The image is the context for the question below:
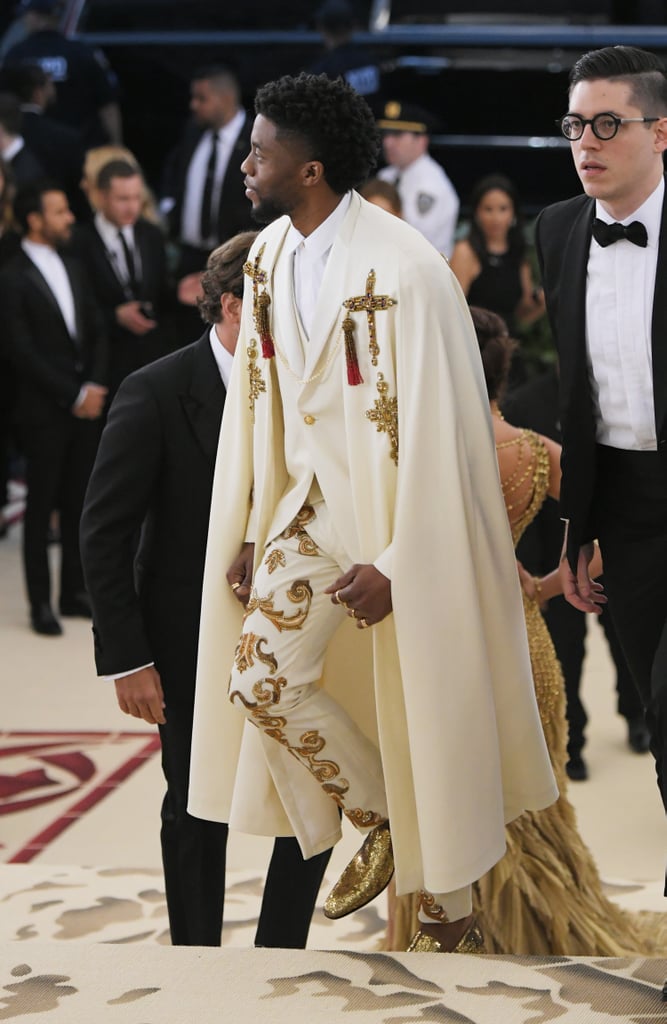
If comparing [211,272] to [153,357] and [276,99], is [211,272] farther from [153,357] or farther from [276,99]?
[153,357]

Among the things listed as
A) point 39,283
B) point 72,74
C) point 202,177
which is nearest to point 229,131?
point 202,177

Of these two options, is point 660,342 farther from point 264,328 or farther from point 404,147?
point 404,147

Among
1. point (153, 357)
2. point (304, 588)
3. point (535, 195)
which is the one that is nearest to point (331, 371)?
point (304, 588)

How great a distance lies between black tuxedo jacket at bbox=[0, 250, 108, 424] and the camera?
6.62m

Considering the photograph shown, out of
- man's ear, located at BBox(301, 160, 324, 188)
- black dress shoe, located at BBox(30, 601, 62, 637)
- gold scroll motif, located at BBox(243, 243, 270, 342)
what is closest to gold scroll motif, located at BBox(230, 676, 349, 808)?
gold scroll motif, located at BBox(243, 243, 270, 342)

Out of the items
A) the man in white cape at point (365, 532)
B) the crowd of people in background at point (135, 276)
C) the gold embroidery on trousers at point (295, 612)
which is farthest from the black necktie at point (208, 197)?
the gold embroidery on trousers at point (295, 612)

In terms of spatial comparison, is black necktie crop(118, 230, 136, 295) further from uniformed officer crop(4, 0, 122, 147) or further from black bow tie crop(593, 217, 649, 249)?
black bow tie crop(593, 217, 649, 249)

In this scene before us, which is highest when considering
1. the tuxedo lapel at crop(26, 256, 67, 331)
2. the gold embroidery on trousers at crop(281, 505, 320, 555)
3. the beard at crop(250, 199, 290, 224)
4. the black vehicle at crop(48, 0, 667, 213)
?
the black vehicle at crop(48, 0, 667, 213)

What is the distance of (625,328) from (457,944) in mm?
1143

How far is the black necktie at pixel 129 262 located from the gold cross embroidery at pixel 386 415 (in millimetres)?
4773

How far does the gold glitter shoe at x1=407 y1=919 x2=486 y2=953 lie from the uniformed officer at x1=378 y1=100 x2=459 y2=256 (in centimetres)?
501

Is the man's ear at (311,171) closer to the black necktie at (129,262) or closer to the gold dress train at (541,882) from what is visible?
the gold dress train at (541,882)

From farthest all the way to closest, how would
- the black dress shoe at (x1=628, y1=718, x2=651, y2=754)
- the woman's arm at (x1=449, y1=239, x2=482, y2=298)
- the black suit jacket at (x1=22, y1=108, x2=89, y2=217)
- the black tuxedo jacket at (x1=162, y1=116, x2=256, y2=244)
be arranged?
the black suit jacket at (x1=22, y1=108, x2=89, y2=217)
the black tuxedo jacket at (x1=162, y1=116, x2=256, y2=244)
the woman's arm at (x1=449, y1=239, x2=482, y2=298)
the black dress shoe at (x1=628, y1=718, x2=651, y2=754)

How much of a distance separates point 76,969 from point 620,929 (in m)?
1.45
